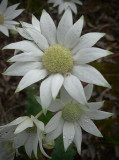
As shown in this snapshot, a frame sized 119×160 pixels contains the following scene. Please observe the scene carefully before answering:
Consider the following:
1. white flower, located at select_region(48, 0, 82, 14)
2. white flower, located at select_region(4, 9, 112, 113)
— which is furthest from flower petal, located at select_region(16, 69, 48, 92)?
white flower, located at select_region(48, 0, 82, 14)

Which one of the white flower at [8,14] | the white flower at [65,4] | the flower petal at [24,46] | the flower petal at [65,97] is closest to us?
the flower petal at [24,46]

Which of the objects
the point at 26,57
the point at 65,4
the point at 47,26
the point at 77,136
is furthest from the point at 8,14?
the point at 77,136

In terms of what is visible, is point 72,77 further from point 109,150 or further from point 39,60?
point 109,150

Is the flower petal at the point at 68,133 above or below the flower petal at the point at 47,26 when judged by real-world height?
below

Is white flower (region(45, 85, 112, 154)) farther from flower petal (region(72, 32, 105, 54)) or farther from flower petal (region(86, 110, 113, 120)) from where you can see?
flower petal (region(72, 32, 105, 54))

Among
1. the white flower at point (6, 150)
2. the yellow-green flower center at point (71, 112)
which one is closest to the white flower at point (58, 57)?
the yellow-green flower center at point (71, 112)

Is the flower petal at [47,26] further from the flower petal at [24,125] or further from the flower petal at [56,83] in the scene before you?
the flower petal at [24,125]

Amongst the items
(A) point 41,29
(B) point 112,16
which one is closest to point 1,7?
(A) point 41,29

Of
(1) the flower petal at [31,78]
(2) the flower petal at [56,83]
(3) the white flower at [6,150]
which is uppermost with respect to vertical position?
(1) the flower petal at [31,78]
